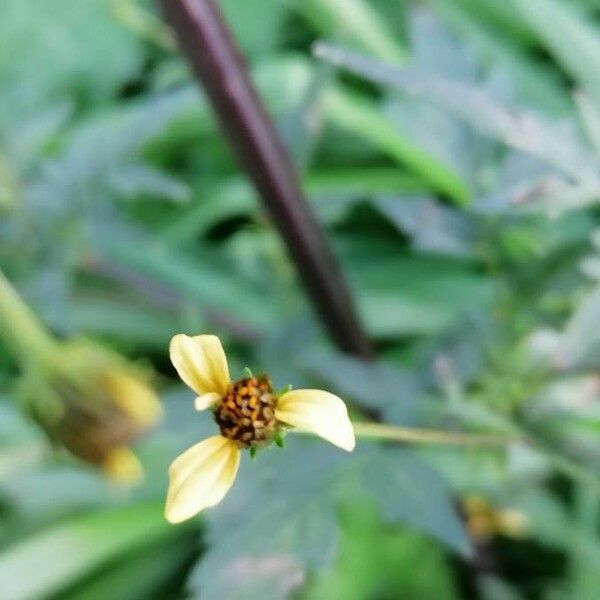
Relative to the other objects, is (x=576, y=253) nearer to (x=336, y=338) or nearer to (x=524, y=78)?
(x=336, y=338)

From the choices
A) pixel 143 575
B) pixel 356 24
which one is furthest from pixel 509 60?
pixel 143 575

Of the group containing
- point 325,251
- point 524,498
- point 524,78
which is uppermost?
point 524,78

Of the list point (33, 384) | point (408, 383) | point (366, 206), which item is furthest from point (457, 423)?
point (366, 206)

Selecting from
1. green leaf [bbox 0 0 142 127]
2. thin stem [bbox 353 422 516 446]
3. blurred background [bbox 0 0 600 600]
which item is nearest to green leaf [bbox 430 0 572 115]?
blurred background [bbox 0 0 600 600]

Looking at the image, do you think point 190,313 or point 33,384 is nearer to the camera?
point 33,384

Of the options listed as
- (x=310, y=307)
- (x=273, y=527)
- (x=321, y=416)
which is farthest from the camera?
(x=310, y=307)

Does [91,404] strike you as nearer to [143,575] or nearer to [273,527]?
[273,527]

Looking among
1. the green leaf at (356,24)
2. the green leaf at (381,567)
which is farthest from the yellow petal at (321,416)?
the green leaf at (356,24)
